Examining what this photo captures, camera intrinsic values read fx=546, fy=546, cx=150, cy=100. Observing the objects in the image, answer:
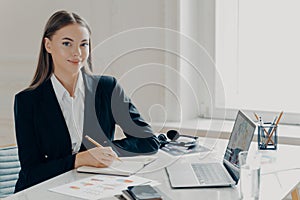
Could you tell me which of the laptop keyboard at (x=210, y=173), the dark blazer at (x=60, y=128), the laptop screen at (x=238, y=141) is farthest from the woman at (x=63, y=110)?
the laptop screen at (x=238, y=141)

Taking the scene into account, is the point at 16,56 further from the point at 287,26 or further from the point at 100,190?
the point at 100,190

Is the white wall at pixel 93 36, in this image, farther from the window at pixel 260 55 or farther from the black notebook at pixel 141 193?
the black notebook at pixel 141 193

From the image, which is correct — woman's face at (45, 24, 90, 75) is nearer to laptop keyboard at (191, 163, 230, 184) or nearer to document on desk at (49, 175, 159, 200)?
document on desk at (49, 175, 159, 200)

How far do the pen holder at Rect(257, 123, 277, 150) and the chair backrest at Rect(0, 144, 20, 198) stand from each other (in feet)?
3.48

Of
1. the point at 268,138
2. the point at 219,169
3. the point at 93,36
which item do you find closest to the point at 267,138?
the point at 268,138

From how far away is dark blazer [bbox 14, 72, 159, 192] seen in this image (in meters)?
2.08

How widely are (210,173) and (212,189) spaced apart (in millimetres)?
162

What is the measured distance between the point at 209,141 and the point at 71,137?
0.73 m

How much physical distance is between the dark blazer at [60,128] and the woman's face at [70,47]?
0.11 m

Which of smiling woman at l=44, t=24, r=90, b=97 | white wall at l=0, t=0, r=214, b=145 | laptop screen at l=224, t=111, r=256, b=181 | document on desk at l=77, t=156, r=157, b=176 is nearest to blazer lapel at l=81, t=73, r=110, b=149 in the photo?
smiling woman at l=44, t=24, r=90, b=97

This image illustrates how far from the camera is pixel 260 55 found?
3.16m

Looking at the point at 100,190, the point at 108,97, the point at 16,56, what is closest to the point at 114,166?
the point at 100,190

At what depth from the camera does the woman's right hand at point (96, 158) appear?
200 centimetres

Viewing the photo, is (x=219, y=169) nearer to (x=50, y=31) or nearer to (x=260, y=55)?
(x=50, y=31)
